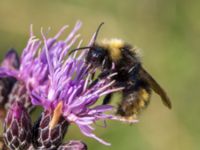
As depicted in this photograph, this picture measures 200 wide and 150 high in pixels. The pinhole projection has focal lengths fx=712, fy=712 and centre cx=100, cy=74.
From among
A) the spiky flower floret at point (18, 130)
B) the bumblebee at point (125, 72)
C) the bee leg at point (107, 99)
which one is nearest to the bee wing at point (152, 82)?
the bumblebee at point (125, 72)

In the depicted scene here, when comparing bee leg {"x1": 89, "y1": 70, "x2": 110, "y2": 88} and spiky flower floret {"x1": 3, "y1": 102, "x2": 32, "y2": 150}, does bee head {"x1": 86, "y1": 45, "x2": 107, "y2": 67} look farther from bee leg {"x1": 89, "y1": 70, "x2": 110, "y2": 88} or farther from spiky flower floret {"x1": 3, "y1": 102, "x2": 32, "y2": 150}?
spiky flower floret {"x1": 3, "y1": 102, "x2": 32, "y2": 150}

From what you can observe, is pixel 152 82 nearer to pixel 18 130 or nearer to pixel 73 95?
pixel 73 95

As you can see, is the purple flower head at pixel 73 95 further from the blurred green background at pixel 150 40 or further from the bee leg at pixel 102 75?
the blurred green background at pixel 150 40

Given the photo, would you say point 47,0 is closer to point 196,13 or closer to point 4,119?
point 196,13

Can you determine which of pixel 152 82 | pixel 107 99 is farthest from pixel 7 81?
pixel 152 82

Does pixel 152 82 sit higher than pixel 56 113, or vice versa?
pixel 152 82

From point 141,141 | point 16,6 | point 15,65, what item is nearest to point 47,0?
point 16,6

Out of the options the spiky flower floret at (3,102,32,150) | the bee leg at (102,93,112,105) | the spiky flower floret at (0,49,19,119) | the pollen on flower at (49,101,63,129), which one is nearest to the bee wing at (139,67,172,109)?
the bee leg at (102,93,112,105)
